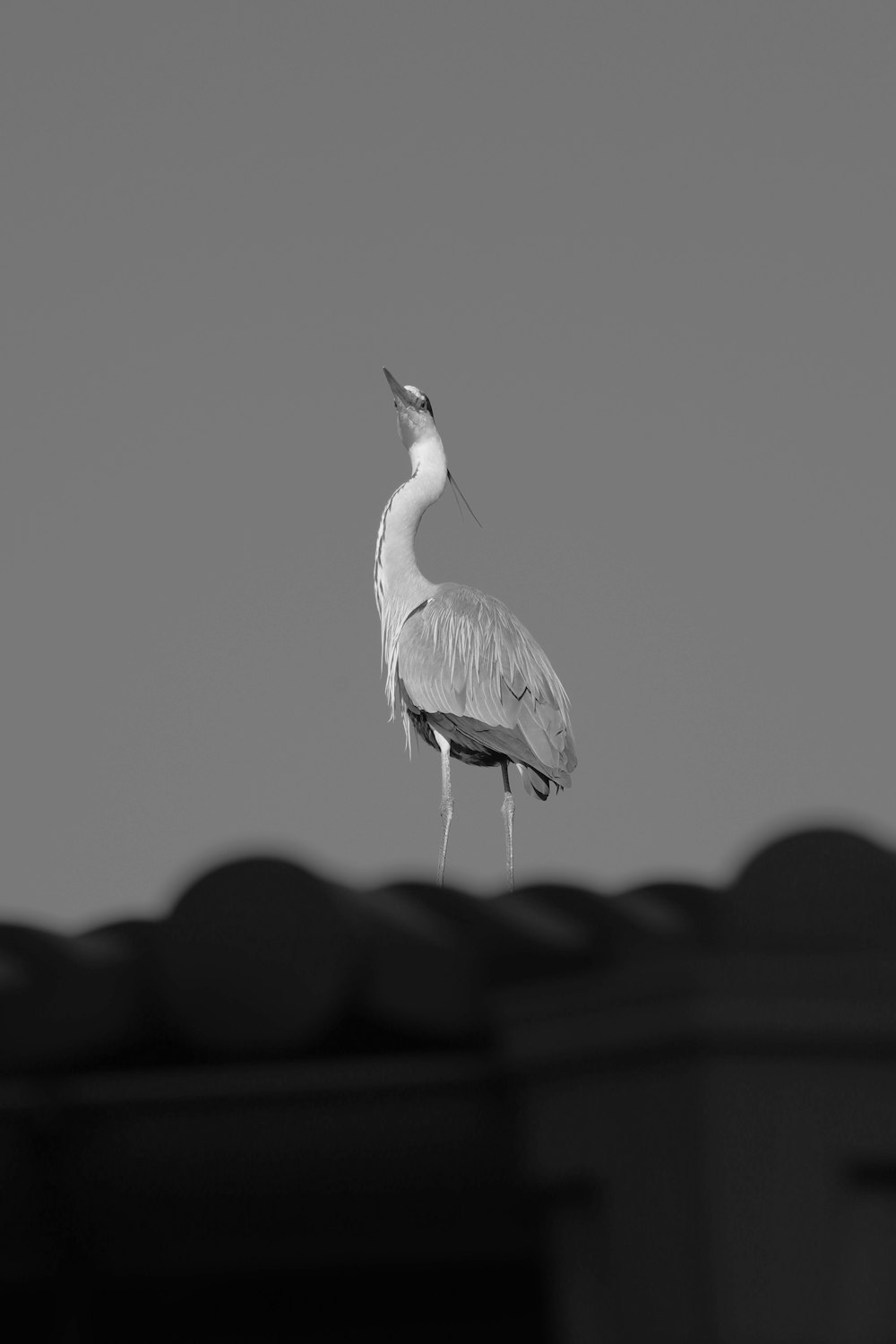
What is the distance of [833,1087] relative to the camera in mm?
1729

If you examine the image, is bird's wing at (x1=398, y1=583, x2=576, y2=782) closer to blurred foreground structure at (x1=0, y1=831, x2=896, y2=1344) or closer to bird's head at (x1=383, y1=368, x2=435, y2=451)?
bird's head at (x1=383, y1=368, x2=435, y2=451)

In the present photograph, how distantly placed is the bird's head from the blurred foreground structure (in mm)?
9768

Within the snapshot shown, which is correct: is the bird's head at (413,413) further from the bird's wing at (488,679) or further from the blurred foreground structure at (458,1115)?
the blurred foreground structure at (458,1115)

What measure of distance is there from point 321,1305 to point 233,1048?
18.2 inches

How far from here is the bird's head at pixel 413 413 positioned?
39.5 feet

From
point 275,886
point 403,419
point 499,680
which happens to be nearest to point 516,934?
point 275,886

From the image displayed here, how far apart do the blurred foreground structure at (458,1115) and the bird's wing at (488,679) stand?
8.01m

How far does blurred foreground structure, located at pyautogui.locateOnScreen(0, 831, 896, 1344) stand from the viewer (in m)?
1.71

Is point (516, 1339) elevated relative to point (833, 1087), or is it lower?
lower

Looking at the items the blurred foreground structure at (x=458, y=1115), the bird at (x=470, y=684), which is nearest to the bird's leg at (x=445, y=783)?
the bird at (x=470, y=684)

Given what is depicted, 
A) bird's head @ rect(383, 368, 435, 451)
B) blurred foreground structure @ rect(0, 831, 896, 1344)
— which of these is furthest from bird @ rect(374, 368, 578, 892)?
blurred foreground structure @ rect(0, 831, 896, 1344)

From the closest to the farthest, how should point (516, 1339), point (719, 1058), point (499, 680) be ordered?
point (719, 1058), point (516, 1339), point (499, 680)

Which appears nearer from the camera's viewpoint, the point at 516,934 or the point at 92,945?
the point at 516,934

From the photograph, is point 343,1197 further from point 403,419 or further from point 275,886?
point 403,419
